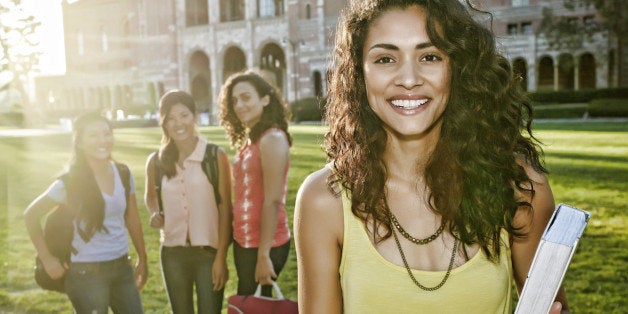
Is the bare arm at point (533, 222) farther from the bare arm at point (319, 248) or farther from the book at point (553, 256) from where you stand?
the bare arm at point (319, 248)

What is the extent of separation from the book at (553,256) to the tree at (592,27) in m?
35.3

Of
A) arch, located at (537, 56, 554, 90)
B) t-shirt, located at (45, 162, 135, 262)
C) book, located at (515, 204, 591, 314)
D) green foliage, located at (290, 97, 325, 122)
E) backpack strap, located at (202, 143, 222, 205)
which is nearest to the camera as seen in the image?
book, located at (515, 204, 591, 314)

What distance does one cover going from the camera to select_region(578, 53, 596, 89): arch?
127ft

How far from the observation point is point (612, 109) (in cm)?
2733

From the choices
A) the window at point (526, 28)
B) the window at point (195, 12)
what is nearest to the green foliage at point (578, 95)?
the window at point (526, 28)

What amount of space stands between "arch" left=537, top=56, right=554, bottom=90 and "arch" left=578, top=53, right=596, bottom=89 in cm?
180

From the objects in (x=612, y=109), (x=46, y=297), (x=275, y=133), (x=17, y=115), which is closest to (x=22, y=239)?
(x=46, y=297)

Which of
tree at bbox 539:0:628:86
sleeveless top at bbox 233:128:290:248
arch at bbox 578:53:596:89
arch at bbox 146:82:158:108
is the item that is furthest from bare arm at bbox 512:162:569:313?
arch at bbox 146:82:158:108

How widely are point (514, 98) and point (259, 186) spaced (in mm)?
2370

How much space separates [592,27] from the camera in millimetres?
35188

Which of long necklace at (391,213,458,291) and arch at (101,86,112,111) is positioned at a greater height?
long necklace at (391,213,458,291)

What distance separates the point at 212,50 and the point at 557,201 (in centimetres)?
4181

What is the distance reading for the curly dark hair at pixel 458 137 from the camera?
177 centimetres

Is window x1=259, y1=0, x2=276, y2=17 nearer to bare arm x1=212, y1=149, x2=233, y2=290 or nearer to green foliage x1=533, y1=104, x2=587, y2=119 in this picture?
green foliage x1=533, y1=104, x2=587, y2=119
